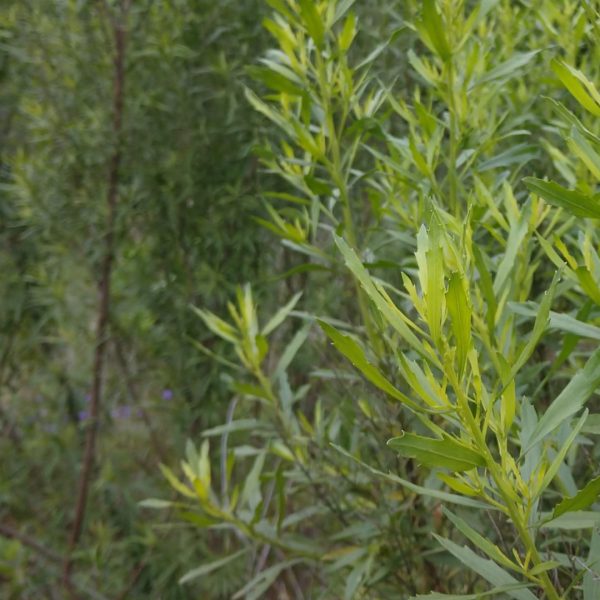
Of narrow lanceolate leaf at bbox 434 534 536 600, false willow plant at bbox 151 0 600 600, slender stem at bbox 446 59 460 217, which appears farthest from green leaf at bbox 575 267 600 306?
slender stem at bbox 446 59 460 217

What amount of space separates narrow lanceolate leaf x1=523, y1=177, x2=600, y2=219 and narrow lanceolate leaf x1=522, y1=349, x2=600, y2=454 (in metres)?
0.12

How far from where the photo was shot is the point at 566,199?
0.68 metres

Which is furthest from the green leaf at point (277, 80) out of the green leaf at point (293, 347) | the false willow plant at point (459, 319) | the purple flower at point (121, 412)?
the purple flower at point (121, 412)

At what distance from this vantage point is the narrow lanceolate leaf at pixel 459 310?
611mm

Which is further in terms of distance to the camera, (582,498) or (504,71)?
(504,71)

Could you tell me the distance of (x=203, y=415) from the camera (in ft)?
8.09

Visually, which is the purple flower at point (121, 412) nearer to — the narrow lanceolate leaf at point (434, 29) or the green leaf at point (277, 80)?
the green leaf at point (277, 80)

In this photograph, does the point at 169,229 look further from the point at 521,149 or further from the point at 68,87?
the point at 521,149

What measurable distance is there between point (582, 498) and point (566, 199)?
0.25m

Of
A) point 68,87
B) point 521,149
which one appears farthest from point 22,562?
point 521,149

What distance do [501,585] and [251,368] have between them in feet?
2.30

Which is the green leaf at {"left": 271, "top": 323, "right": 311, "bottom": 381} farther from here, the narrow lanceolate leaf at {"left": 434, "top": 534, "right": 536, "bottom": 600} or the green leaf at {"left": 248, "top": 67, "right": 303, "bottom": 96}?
the narrow lanceolate leaf at {"left": 434, "top": 534, "right": 536, "bottom": 600}

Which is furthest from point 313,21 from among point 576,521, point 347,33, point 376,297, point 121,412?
point 121,412

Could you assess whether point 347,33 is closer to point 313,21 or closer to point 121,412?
point 313,21
